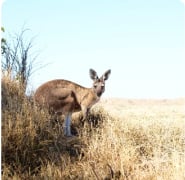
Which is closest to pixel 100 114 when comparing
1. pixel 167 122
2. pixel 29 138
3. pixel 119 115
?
pixel 119 115

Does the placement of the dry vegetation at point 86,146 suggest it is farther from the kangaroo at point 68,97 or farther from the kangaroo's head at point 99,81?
the kangaroo's head at point 99,81

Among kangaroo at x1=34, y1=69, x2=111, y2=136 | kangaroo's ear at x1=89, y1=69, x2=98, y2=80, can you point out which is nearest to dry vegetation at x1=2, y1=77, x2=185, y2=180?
kangaroo at x1=34, y1=69, x2=111, y2=136

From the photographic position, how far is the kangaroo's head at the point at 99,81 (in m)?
3.97

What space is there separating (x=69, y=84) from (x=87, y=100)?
212 mm

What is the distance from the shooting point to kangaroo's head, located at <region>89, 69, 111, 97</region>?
13.0 ft

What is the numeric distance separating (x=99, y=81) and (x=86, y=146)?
503 millimetres

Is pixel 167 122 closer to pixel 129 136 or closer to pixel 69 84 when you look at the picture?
pixel 129 136

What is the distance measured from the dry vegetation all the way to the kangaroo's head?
0.30 meters

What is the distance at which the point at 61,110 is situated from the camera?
418 centimetres

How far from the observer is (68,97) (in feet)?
13.7

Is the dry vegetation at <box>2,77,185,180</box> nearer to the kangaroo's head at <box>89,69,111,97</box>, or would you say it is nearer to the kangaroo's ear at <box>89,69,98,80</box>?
the kangaroo's head at <box>89,69,111,97</box>

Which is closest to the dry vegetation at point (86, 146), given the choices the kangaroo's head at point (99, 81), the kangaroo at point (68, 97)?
the kangaroo at point (68, 97)

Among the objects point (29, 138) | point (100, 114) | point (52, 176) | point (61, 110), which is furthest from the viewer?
point (100, 114)

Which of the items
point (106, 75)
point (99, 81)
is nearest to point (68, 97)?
point (99, 81)
